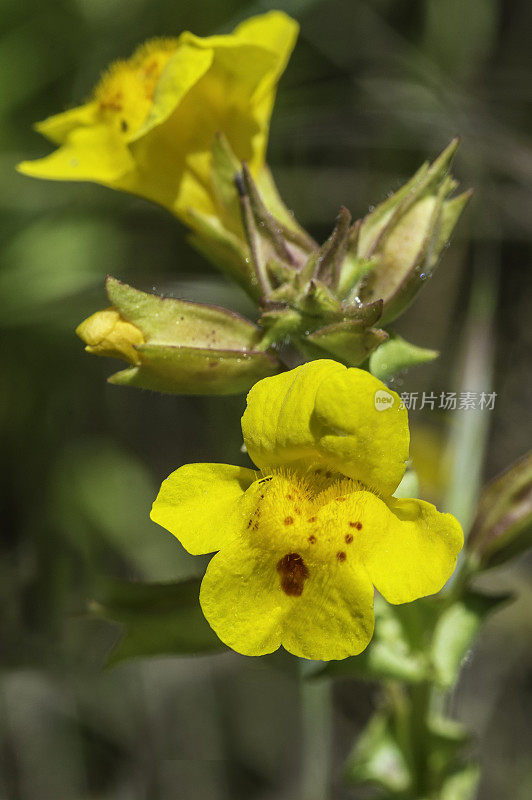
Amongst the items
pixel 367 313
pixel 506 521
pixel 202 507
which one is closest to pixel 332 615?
pixel 202 507

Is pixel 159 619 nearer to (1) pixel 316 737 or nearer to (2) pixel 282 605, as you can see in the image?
(2) pixel 282 605

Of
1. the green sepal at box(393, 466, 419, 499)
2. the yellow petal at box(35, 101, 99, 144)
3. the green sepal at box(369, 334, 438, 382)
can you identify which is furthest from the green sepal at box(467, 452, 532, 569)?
the yellow petal at box(35, 101, 99, 144)

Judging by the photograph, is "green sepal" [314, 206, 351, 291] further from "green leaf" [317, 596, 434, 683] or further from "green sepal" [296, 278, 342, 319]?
"green leaf" [317, 596, 434, 683]

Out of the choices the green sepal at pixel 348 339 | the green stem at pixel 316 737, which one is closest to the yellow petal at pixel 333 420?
the green sepal at pixel 348 339

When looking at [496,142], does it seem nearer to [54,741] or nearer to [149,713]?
[149,713]

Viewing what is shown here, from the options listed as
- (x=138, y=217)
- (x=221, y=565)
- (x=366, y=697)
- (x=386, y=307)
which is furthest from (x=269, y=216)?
(x=366, y=697)

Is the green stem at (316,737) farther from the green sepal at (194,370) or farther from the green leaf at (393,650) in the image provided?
the green sepal at (194,370)
